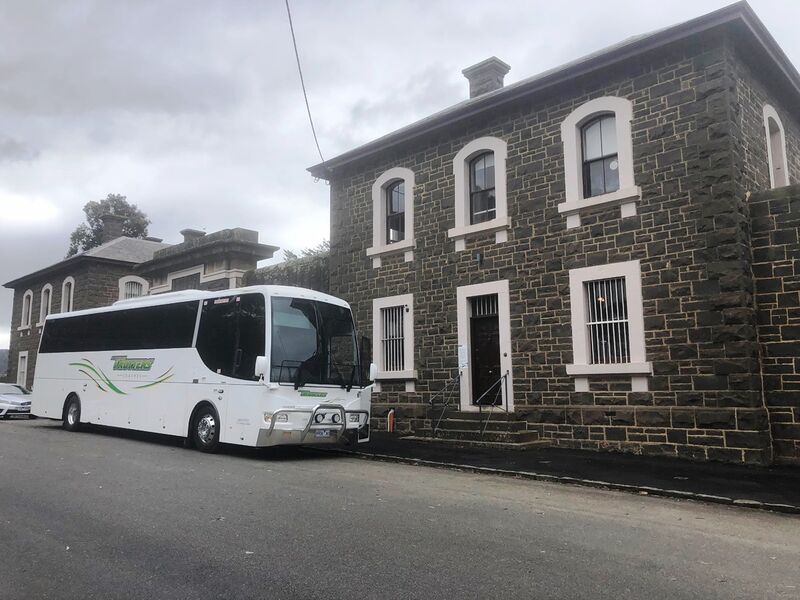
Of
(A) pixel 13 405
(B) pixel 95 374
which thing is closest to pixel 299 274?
(B) pixel 95 374

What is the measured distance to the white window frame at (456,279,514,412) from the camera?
47.1ft

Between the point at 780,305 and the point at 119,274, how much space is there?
92.9 feet

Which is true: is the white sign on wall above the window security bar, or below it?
below

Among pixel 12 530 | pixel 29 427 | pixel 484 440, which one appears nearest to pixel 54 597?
pixel 12 530

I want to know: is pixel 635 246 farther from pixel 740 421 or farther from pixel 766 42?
pixel 766 42

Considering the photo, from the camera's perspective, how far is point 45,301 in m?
34.0

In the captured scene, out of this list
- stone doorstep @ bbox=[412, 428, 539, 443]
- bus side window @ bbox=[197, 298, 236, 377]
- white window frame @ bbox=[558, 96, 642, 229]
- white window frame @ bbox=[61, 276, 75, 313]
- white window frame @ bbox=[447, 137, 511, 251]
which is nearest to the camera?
bus side window @ bbox=[197, 298, 236, 377]

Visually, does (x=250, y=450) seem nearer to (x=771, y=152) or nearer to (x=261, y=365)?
(x=261, y=365)

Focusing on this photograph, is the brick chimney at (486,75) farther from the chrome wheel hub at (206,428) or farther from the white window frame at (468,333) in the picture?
the chrome wheel hub at (206,428)

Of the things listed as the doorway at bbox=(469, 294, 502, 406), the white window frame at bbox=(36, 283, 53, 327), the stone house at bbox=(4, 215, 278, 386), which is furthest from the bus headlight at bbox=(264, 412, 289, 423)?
the white window frame at bbox=(36, 283, 53, 327)

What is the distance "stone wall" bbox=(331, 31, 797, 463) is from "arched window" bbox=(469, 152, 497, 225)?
1.80 ft

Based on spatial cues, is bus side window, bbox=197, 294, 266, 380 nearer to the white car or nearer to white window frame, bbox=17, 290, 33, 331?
the white car

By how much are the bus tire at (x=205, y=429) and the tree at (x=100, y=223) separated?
1428 inches

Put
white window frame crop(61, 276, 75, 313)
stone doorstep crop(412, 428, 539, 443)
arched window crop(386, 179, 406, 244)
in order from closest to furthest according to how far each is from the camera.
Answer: stone doorstep crop(412, 428, 539, 443)
arched window crop(386, 179, 406, 244)
white window frame crop(61, 276, 75, 313)
